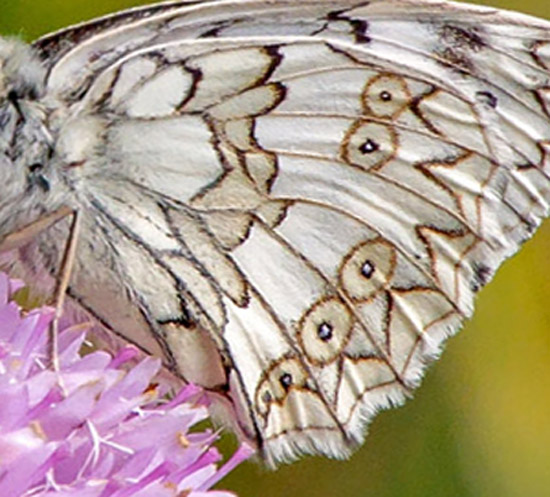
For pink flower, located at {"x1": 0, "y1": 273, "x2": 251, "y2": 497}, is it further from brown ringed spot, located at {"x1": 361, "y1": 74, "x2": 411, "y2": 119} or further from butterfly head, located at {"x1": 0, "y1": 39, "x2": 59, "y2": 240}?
brown ringed spot, located at {"x1": 361, "y1": 74, "x2": 411, "y2": 119}

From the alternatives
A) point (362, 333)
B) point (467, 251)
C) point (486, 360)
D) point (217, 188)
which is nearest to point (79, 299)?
point (217, 188)

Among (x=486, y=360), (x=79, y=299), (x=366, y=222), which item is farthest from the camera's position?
(x=486, y=360)

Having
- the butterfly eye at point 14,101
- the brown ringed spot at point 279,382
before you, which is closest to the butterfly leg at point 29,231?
the butterfly eye at point 14,101

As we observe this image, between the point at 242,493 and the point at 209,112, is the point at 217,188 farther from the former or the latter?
the point at 242,493

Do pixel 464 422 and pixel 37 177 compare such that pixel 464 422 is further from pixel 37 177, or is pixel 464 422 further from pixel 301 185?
pixel 37 177

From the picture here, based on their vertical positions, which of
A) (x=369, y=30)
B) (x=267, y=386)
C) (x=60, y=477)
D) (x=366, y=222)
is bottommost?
(x=60, y=477)

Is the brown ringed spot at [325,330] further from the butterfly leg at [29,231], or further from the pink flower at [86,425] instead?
the butterfly leg at [29,231]

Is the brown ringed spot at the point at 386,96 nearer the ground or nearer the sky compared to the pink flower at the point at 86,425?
nearer the sky

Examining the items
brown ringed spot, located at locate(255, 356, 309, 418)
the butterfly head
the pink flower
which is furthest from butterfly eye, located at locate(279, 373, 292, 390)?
the butterfly head
